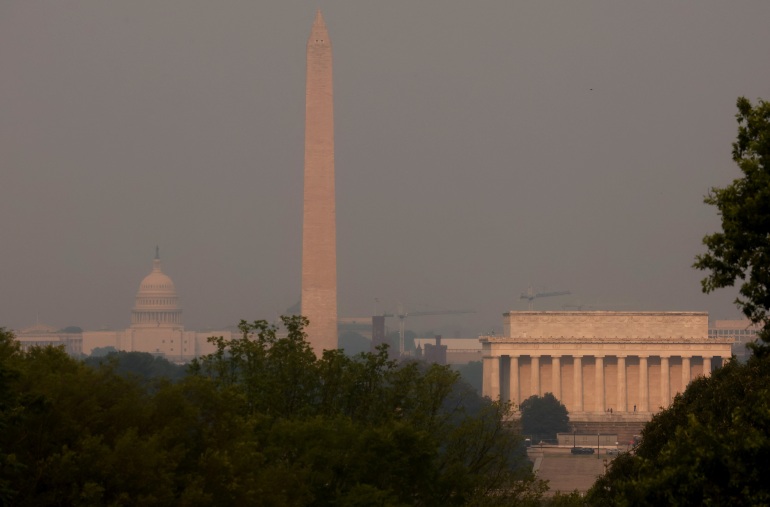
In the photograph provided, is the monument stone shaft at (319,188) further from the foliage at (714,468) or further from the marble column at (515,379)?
the foliage at (714,468)

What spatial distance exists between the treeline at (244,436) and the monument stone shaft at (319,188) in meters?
64.3

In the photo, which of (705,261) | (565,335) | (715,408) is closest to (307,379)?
(715,408)

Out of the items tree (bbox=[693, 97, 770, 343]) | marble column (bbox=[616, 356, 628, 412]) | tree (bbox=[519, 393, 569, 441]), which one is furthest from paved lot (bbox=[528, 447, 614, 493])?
tree (bbox=[693, 97, 770, 343])

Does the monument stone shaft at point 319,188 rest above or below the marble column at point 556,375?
above

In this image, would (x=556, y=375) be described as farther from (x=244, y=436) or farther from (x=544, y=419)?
(x=244, y=436)

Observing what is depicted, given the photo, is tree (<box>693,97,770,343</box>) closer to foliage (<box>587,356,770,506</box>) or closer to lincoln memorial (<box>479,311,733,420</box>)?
foliage (<box>587,356,770,506</box>)

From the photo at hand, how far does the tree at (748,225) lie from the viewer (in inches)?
1417

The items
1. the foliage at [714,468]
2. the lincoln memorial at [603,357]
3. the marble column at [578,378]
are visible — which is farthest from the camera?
the marble column at [578,378]

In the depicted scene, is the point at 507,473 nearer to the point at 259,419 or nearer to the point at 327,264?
the point at 259,419

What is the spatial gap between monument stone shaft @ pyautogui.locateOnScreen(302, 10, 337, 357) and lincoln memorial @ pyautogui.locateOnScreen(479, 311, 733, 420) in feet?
230

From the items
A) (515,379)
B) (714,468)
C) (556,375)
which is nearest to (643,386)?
(556,375)

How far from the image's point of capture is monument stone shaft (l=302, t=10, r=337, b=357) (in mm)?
119688

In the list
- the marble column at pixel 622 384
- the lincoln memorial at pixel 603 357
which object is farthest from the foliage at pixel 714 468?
the marble column at pixel 622 384

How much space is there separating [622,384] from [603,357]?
123 inches
